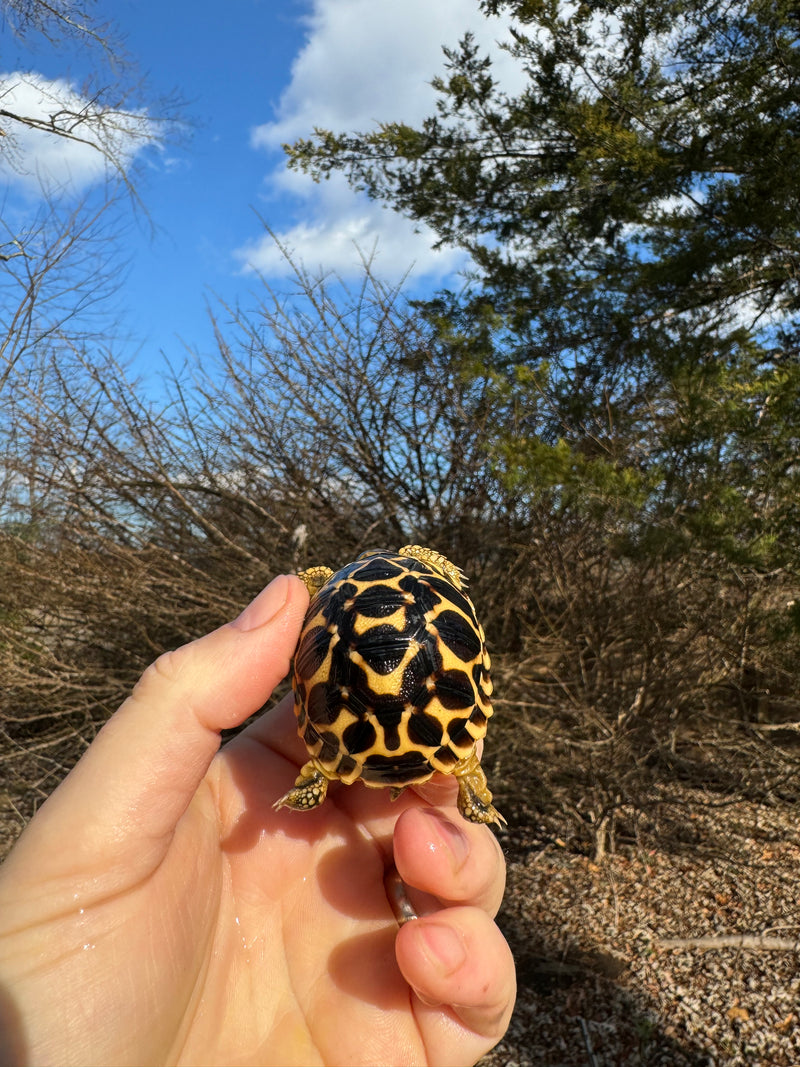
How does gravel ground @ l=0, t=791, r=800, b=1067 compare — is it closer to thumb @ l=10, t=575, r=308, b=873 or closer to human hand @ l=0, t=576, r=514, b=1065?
human hand @ l=0, t=576, r=514, b=1065

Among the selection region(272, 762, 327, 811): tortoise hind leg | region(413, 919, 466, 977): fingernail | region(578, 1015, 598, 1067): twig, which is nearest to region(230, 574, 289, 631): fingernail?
region(272, 762, 327, 811): tortoise hind leg

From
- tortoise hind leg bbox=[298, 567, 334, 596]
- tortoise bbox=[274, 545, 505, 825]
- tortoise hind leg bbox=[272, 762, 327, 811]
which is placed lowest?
tortoise hind leg bbox=[272, 762, 327, 811]

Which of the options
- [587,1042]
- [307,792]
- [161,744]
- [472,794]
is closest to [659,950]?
[587,1042]

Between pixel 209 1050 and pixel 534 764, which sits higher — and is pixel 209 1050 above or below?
above

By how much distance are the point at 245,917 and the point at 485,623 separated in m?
3.78

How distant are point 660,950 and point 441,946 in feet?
11.7

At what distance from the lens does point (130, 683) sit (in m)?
5.54

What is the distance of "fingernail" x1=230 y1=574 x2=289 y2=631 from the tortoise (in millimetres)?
110

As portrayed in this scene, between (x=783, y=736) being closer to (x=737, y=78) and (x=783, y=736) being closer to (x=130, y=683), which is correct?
(x=737, y=78)

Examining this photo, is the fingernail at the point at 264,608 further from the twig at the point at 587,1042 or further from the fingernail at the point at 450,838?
the twig at the point at 587,1042

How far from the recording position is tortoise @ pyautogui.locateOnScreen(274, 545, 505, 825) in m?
1.72

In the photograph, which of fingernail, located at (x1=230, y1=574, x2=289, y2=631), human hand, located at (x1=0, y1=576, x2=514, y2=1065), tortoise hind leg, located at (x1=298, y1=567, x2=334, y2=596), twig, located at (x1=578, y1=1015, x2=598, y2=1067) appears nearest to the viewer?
human hand, located at (x1=0, y1=576, x2=514, y2=1065)

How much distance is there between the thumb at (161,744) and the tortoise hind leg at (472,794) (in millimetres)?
564

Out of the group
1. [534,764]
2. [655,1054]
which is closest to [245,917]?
[655,1054]
